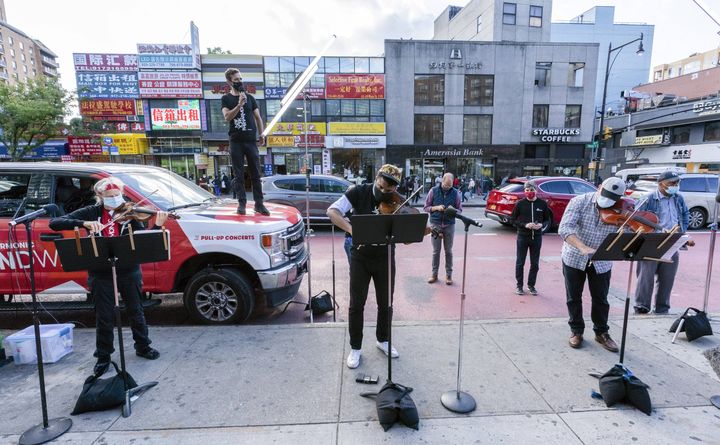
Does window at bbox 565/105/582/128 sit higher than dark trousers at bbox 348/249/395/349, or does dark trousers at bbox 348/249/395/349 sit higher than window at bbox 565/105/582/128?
window at bbox 565/105/582/128

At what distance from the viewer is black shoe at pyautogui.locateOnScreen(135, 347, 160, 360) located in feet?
12.2

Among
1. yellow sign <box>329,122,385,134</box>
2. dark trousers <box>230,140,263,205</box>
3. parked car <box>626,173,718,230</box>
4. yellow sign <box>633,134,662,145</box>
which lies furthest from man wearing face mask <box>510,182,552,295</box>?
yellow sign <box>633,134,662,145</box>

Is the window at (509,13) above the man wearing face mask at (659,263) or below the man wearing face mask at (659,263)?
above

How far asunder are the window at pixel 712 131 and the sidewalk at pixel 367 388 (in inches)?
1294

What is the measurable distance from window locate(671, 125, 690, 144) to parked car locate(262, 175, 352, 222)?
33.1 metres

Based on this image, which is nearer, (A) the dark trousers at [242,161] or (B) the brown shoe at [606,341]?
(B) the brown shoe at [606,341]

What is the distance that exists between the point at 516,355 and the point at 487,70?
95.2ft

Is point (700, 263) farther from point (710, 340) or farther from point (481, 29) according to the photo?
point (481, 29)

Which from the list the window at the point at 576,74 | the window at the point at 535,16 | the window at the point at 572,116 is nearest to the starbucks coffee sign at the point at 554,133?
the window at the point at 572,116

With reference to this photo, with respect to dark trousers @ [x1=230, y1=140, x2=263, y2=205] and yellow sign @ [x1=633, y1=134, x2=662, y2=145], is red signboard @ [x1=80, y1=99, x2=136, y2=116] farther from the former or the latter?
yellow sign @ [x1=633, y1=134, x2=662, y2=145]

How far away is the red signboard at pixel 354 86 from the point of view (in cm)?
2648

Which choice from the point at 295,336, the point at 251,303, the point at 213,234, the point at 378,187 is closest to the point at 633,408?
the point at 378,187

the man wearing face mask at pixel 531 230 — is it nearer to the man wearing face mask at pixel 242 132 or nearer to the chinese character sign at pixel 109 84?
the man wearing face mask at pixel 242 132

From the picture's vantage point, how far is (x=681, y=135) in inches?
1175
